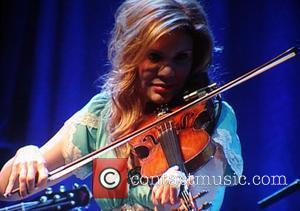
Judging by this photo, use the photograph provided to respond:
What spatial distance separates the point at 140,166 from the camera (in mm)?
987

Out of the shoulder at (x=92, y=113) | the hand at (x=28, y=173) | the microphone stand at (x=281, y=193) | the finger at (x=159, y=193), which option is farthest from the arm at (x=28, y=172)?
the microphone stand at (x=281, y=193)

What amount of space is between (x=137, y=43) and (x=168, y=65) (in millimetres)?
76

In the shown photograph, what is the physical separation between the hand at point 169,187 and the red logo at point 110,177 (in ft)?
0.31

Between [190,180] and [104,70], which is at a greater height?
[104,70]

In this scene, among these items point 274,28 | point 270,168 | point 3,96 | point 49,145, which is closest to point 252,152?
point 270,168

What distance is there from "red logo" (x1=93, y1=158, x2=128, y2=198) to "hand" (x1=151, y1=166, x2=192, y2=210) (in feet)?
0.31

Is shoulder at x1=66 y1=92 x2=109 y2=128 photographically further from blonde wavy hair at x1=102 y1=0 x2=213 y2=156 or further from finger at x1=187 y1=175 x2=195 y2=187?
finger at x1=187 y1=175 x2=195 y2=187

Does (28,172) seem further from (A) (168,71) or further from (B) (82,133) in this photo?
(A) (168,71)

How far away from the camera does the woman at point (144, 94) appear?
976mm

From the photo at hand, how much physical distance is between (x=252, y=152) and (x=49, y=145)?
0.42 m

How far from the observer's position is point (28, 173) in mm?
898

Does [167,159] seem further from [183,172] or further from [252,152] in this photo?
[252,152]

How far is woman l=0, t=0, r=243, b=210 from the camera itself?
98cm

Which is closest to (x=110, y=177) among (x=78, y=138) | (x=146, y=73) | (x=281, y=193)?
(x=78, y=138)
